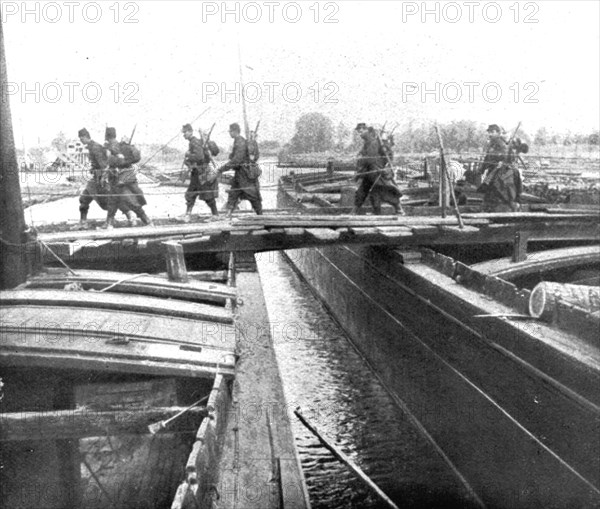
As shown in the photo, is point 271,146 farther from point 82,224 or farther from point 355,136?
point 82,224

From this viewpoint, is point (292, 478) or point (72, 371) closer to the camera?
point (292, 478)

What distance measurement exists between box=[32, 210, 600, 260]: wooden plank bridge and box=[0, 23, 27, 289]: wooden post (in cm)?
57

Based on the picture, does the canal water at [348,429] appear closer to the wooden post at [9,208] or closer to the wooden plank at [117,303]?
the wooden plank at [117,303]

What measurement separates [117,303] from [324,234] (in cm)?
317

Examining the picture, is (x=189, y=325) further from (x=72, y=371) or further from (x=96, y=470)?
(x=96, y=470)

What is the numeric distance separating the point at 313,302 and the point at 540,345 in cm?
1137

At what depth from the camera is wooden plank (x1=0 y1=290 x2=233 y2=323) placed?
20.1ft

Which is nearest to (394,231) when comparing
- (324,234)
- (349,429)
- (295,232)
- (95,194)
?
(324,234)

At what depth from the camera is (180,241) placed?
8.34 m

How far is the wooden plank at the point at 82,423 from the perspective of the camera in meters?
4.09

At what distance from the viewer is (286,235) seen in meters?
8.62

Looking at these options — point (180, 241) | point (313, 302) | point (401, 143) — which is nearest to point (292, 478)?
point (180, 241)

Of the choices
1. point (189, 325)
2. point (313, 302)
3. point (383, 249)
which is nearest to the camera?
point (189, 325)

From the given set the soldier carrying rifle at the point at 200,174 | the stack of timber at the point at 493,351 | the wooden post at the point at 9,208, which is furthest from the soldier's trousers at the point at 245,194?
the wooden post at the point at 9,208
